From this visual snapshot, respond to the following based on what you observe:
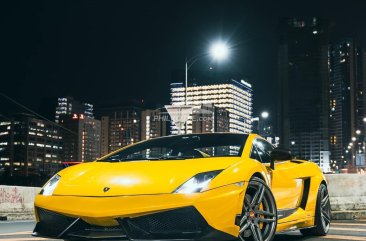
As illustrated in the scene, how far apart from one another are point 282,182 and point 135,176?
6.84ft

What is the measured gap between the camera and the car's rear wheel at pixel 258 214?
5.35 meters

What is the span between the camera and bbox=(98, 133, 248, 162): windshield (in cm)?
616

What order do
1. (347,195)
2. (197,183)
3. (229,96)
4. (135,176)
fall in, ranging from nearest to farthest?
(197,183) → (135,176) → (347,195) → (229,96)

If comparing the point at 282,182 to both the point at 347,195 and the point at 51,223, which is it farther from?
the point at 347,195

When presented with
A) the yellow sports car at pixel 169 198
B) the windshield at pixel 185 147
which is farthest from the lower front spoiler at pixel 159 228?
the windshield at pixel 185 147

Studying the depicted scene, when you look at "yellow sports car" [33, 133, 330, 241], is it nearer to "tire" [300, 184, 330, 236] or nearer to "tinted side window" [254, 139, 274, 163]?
"tinted side window" [254, 139, 274, 163]

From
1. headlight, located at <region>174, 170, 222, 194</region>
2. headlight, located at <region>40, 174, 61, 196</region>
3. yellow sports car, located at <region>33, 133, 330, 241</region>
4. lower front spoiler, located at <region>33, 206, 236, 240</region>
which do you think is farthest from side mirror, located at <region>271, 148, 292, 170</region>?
headlight, located at <region>40, 174, 61, 196</region>

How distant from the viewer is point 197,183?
4953 mm

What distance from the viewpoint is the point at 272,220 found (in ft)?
19.3

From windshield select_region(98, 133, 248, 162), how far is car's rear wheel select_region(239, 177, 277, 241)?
1.73ft

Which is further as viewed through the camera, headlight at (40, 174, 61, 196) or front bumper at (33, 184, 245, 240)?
headlight at (40, 174, 61, 196)

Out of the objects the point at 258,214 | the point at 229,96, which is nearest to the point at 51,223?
the point at 258,214

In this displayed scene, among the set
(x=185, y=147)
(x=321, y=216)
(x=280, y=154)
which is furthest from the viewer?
(x=321, y=216)

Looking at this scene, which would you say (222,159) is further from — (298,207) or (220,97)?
(220,97)
